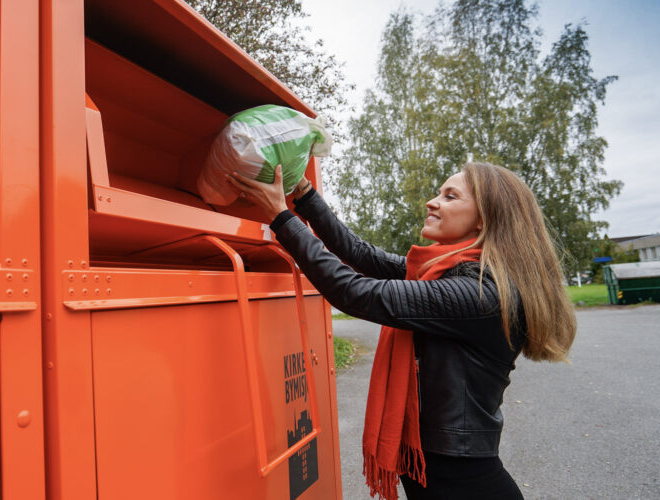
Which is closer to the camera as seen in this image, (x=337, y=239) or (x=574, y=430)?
(x=337, y=239)

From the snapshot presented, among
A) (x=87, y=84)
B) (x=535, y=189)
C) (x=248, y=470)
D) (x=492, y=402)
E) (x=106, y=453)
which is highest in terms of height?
(x=535, y=189)

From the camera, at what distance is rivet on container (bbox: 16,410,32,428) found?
0.78 m

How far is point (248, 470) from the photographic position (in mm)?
1302

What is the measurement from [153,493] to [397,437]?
0.76m

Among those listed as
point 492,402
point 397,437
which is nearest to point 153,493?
point 397,437

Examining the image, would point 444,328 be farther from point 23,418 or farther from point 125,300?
point 23,418

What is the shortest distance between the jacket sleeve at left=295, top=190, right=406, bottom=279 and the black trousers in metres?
0.84

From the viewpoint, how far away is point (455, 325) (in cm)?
126

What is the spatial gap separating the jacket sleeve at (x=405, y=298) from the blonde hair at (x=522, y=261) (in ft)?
0.27

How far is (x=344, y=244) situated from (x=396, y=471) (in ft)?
3.11

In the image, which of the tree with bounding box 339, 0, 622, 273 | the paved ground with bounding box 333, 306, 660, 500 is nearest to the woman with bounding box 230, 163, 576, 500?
the paved ground with bounding box 333, 306, 660, 500

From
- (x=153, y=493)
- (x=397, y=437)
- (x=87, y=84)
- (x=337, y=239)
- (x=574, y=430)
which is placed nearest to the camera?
(x=153, y=493)

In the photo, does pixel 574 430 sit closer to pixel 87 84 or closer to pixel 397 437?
pixel 397 437

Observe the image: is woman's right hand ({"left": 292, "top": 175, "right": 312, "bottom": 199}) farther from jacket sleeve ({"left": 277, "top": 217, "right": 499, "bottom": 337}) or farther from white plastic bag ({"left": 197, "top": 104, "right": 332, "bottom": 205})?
jacket sleeve ({"left": 277, "top": 217, "right": 499, "bottom": 337})
